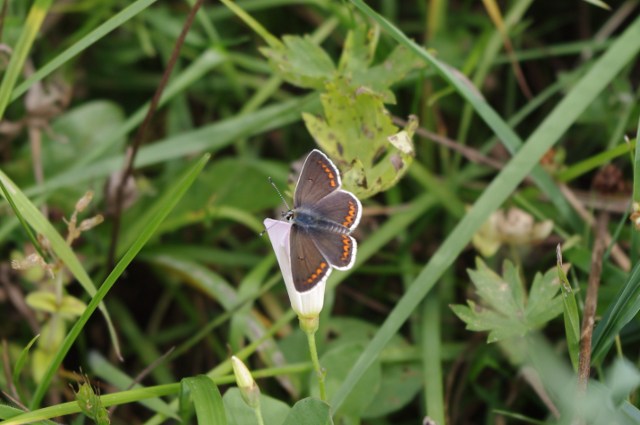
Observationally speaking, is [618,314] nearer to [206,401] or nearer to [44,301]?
[206,401]

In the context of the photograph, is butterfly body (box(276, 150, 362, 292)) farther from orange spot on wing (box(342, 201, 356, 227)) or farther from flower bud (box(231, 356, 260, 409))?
flower bud (box(231, 356, 260, 409))

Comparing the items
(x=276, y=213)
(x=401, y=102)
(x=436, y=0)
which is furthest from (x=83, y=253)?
(x=436, y=0)

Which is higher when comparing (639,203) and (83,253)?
(639,203)

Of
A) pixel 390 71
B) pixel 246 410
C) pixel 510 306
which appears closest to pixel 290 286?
pixel 246 410

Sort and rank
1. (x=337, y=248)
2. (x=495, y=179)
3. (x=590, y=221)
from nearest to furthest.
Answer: (x=337, y=248)
(x=495, y=179)
(x=590, y=221)

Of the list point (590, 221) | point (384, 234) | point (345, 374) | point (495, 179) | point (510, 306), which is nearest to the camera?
point (510, 306)

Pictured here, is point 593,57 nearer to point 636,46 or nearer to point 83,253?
point 636,46

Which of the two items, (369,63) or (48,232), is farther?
(369,63)
